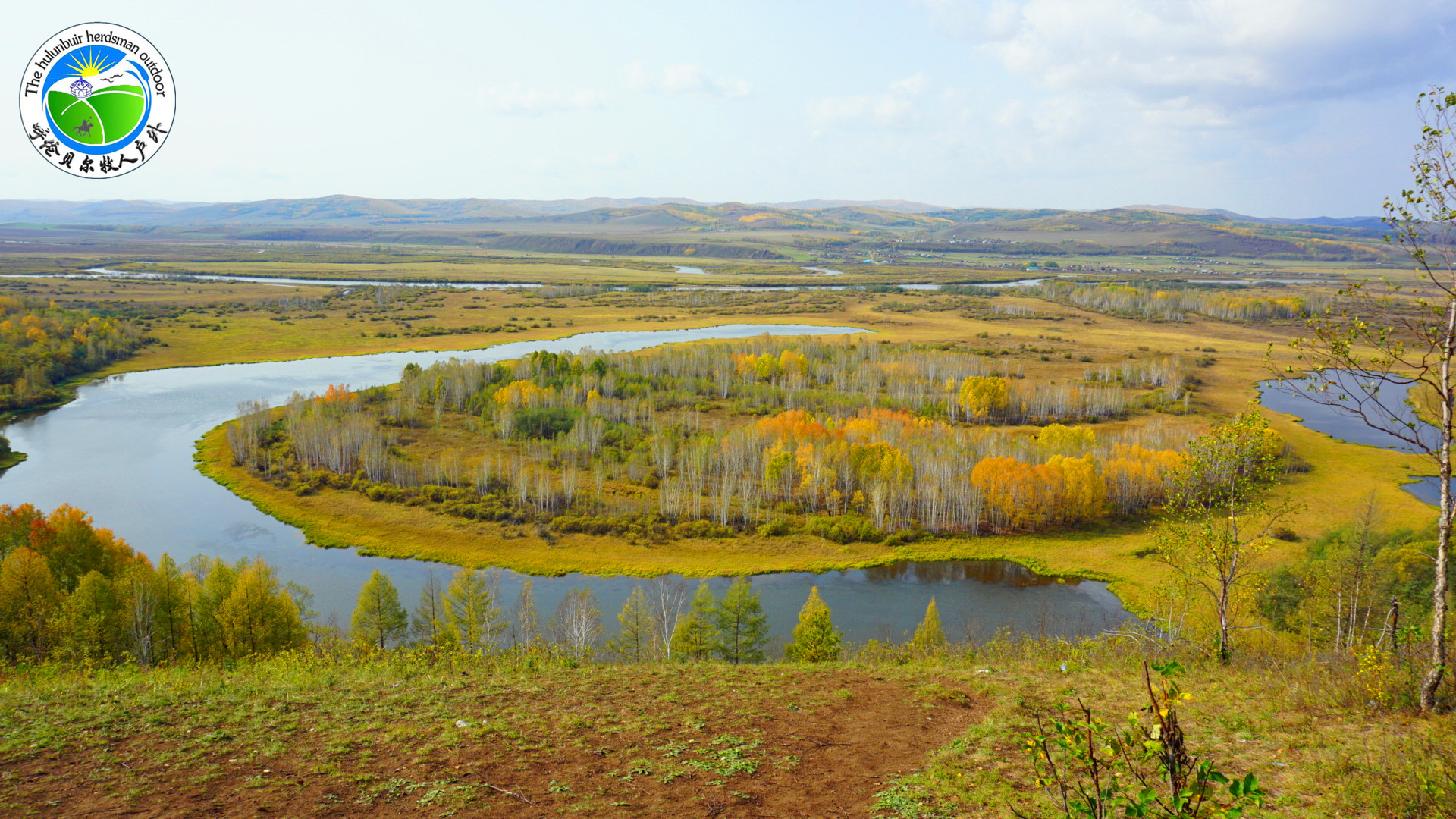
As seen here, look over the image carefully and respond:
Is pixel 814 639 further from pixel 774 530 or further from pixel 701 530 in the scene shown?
pixel 701 530

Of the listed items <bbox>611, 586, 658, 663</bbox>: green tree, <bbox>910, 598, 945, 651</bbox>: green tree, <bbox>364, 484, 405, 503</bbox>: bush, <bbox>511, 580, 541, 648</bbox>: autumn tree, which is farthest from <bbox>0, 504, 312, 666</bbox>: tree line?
→ <bbox>910, 598, 945, 651</bbox>: green tree

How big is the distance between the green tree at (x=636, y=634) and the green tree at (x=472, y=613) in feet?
16.4

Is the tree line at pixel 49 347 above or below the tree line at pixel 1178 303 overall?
below

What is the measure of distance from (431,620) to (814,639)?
1729cm

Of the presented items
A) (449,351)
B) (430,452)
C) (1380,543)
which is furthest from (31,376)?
(1380,543)

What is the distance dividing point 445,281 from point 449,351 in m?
106

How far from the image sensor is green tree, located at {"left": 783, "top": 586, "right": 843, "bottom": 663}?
25.6m

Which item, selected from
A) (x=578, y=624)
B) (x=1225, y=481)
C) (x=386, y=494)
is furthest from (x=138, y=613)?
(x=1225, y=481)

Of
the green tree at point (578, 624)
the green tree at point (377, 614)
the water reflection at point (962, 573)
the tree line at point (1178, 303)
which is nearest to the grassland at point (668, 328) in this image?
the water reflection at point (962, 573)

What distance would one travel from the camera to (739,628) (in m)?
29.8

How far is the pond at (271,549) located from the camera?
35438 mm

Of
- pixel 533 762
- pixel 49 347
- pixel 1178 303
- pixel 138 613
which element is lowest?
pixel 138 613

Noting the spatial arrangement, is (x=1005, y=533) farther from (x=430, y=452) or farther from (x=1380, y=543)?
(x=430, y=452)

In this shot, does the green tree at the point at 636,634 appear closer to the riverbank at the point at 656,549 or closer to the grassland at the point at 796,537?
the riverbank at the point at 656,549
